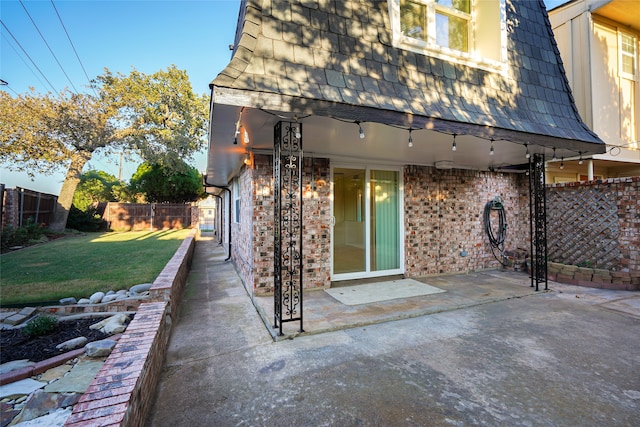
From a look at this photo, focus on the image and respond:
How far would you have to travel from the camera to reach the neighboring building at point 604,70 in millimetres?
8531

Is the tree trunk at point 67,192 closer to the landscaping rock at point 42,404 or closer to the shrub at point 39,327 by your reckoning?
the shrub at point 39,327

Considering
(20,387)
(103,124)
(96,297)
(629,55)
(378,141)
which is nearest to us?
(20,387)

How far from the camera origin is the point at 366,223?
5727mm

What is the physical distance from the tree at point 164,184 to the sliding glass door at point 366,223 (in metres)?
18.3

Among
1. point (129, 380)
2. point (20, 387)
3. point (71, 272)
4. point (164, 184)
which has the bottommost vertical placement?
point (20, 387)

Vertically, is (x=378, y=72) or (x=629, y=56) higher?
(x=629, y=56)

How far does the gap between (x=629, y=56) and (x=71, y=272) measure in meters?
16.7

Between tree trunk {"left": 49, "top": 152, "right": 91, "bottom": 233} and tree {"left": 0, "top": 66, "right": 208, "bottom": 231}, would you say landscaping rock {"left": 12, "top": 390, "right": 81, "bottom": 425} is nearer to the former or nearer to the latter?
tree trunk {"left": 49, "top": 152, "right": 91, "bottom": 233}

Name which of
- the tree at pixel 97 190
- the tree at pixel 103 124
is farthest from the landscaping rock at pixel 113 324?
the tree at pixel 97 190

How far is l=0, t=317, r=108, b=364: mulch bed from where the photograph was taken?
3.16 metres

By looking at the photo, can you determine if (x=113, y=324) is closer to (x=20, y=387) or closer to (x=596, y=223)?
(x=20, y=387)

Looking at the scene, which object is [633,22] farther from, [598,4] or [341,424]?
[341,424]

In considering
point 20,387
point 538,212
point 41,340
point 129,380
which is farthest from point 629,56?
point 41,340

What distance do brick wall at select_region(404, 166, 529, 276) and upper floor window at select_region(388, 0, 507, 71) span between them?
2.18 m
